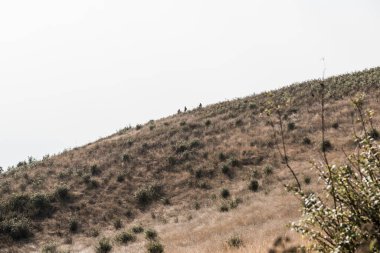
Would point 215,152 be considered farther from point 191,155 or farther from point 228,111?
point 228,111

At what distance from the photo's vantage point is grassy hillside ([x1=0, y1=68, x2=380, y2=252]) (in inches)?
845

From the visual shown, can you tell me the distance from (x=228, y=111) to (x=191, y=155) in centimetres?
1238

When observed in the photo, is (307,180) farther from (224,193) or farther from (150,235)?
(150,235)

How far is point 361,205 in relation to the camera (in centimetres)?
531

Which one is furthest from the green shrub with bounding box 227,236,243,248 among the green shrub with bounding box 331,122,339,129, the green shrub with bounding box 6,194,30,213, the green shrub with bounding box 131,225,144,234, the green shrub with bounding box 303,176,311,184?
the green shrub with bounding box 331,122,339,129

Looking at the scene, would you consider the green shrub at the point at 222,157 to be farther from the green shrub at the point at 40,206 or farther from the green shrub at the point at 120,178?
the green shrub at the point at 40,206

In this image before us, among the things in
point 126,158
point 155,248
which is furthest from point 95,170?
point 155,248

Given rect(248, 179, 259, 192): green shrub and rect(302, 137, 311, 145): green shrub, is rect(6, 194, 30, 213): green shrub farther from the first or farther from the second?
rect(302, 137, 311, 145): green shrub

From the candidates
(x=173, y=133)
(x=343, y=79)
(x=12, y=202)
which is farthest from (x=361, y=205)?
(x=343, y=79)

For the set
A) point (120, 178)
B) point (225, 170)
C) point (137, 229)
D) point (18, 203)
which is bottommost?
point (137, 229)

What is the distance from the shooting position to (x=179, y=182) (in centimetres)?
3228

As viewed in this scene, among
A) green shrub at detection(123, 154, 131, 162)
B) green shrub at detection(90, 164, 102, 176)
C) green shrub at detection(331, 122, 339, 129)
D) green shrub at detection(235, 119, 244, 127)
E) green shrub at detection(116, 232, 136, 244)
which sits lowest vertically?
green shrub at detection(116, 232, 136, 244)

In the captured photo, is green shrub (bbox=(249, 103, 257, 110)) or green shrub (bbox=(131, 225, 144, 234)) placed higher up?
green shrub (bbox=(249, 103, 257, 110))

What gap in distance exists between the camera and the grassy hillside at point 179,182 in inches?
845
